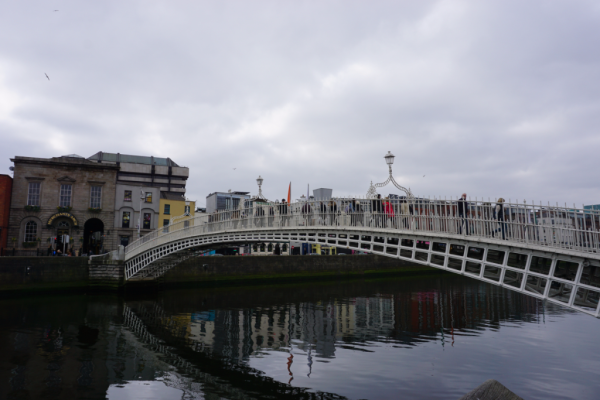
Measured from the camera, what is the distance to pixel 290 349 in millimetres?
12359

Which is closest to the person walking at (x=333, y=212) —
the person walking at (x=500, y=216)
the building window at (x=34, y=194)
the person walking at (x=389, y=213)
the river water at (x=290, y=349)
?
the person walking at (x=389, y=213)

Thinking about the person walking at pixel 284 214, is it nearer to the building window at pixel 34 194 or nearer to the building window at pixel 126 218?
the building window at pixel 126 218

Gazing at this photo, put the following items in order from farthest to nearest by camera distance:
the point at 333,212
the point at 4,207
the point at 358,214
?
the point at 4,207 < the point at 333,212 < the point at 358,214

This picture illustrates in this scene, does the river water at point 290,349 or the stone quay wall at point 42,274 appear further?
the stone quay wall at point 42,274

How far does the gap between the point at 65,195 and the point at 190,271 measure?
14.7 meters

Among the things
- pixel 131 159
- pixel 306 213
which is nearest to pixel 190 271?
pixel 306 213

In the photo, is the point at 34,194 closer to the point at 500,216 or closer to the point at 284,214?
the point at 284,214

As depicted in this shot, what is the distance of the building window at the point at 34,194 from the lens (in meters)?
30.8

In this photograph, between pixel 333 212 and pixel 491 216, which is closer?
pixel 491 216

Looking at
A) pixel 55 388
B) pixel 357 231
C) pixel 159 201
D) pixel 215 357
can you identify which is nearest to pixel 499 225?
pixel 357 231

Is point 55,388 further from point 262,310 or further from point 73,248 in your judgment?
point 73,248

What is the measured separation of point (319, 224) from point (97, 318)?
1129 cm

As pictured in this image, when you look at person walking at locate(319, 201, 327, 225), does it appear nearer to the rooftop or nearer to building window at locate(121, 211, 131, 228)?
building window at locate(121, 211, 131, 228)

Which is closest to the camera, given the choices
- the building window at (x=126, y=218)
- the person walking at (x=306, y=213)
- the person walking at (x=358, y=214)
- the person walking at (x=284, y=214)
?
the person walking at (x=358, y=214)
